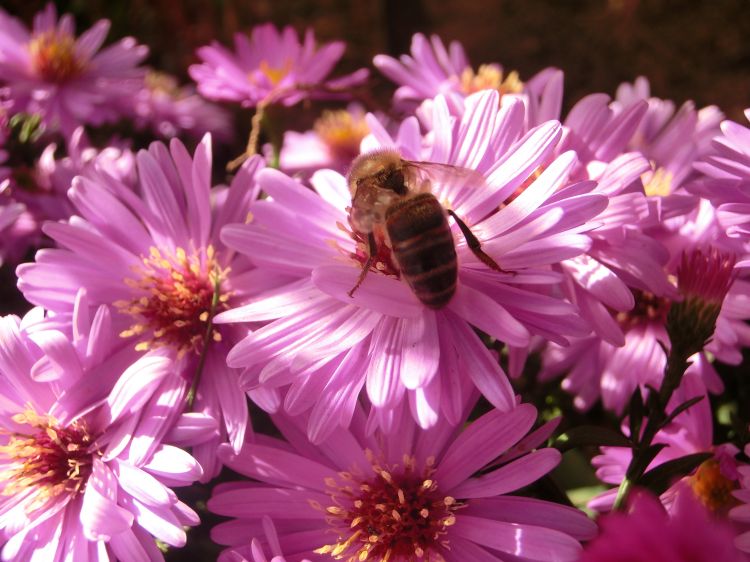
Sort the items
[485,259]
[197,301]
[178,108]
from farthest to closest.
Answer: [178,108] < [197,301] < [485,259]

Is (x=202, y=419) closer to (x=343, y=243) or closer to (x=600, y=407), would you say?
(x=343, y=243)

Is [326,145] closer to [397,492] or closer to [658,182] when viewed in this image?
[658,182]

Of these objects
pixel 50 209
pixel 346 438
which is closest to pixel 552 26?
pixel 50 209

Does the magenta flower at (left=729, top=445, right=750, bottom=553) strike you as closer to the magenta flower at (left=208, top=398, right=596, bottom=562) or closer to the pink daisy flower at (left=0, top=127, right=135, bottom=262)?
the magenta flower at (left=208, top=398, right=596, bottom=562)

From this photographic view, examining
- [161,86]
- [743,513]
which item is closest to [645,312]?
[743,513]

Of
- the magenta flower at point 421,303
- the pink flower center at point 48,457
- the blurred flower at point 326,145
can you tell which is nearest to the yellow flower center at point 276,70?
the blurred flower at point 326,145

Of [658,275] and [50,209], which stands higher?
[658,275]

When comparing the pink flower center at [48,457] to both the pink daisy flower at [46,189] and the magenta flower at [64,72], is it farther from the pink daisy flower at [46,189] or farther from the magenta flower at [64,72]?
the magenta flower at [64,72]

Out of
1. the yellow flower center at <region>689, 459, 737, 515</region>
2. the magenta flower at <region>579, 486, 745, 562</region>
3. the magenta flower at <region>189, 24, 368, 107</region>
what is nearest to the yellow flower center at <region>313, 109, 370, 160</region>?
the magenta flower at <region>189, 24, 368, 107</region>
